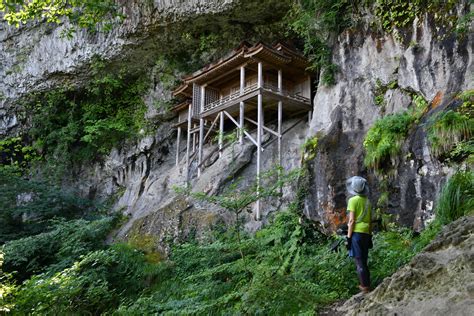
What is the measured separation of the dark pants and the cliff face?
10.2 ft

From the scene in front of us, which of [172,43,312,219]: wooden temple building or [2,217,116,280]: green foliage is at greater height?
[172,43,312,219]: wooden temple building

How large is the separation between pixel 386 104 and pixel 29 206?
1404 centimetres

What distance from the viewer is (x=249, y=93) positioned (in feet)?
56.7

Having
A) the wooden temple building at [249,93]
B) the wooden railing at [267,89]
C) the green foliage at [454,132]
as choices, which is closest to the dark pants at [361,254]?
the green foliage at [454,132]

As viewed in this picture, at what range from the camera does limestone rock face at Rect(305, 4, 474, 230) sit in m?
8.08

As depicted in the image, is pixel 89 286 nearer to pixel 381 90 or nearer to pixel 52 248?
pixel 52 248

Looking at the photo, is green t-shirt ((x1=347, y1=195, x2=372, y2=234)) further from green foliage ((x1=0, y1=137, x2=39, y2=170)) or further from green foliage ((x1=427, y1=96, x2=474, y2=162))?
green foliage ((x1=0, y1=137, x2=39, y2=170))

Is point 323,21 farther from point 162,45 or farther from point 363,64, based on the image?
point 162,45

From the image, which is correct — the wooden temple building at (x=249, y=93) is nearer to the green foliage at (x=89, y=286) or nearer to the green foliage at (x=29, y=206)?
the green foliage at (x=89, y=286)

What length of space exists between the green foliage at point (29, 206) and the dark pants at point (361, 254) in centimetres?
1317

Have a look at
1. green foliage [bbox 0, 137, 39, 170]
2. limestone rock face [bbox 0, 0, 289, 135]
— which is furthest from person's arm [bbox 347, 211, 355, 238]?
green foliage [bbox 0, 137, 39, 170]

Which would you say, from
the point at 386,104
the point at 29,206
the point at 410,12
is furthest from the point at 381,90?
the point at 29,206

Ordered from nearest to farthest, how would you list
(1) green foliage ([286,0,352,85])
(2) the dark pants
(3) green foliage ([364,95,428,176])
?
1. (2) the dark pants
2. (3) green foliage ([364,95,428,176])
3. (1) green foliage ([286,0,352,85])

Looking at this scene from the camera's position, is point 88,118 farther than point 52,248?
Yes
